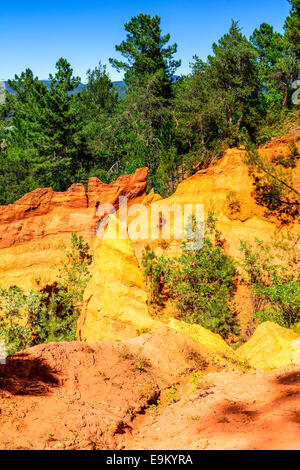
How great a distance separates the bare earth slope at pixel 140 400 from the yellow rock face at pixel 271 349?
0.79 m

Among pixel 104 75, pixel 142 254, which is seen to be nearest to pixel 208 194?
pixel 142 254

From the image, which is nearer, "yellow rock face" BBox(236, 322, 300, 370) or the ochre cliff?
"yellow rock face" BBox(236, 322, 300, 370)

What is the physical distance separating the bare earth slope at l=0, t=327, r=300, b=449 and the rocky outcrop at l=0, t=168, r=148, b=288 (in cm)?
1054

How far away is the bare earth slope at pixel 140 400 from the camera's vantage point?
14.3 feet

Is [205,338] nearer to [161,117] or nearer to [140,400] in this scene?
[140,400]

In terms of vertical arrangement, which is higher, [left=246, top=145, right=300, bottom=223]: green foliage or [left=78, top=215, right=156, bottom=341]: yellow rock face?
[left=246, top=145, right=300, bottom=223]: green foliage

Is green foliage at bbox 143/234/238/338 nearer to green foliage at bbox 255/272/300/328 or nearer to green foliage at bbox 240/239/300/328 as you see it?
green foliage at bbox 240/239/300/328

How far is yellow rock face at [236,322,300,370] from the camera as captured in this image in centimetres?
741

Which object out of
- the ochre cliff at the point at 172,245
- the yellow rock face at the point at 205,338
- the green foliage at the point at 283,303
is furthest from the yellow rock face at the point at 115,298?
the green foliage at the point at 283,303

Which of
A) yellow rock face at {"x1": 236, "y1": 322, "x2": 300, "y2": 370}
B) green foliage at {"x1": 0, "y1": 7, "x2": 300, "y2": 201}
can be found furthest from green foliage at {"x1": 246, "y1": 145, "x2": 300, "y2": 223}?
yellow rock face at {"x1": 236, "y1": 322, "x2": 300, "y2": 370}

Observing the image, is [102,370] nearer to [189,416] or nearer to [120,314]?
[189,416]

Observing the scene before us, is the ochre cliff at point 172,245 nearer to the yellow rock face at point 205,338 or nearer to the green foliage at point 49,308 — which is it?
the yellow rock face at point 205,338

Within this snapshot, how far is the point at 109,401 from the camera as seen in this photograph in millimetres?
5785

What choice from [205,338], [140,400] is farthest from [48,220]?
[140,400]
